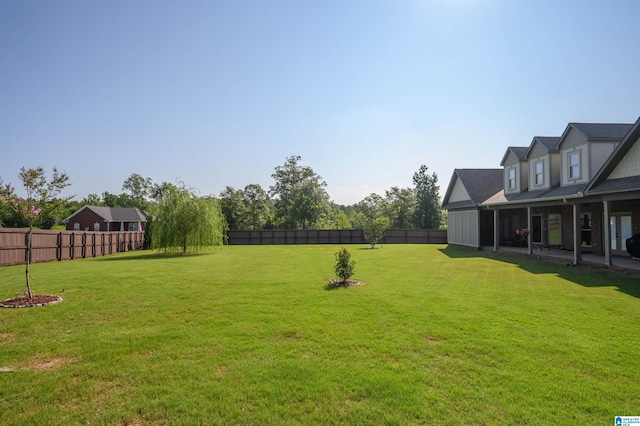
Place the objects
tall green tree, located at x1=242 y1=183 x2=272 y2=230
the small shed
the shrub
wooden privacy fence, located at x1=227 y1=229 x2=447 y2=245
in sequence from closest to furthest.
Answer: the shrub < wooden privacy fence, located at x1=227 y1=229 x2=447 y2=245 < the small shed < tall green tree, located at x1=242 y1=183 x2=272 y2=230

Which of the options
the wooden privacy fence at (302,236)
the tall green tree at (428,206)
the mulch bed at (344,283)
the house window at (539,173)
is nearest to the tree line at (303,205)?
the tall green tree at (428,206)

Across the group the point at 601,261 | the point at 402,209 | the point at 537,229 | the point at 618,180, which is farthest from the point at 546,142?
the point at 402,209

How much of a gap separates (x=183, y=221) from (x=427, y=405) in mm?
20796

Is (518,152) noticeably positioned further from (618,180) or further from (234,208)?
(234,208)

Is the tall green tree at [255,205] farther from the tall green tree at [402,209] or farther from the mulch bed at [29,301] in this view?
the mulch bed at [29,301]

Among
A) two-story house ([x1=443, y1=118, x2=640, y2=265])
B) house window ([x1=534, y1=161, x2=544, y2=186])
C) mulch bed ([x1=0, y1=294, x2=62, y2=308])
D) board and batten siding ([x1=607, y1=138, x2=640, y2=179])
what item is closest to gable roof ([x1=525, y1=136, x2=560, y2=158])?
two-story house ([x1=443, y1=118, x2=640, y2=265])

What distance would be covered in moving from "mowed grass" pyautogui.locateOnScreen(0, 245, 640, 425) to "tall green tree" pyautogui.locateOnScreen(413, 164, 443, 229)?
1323 inches

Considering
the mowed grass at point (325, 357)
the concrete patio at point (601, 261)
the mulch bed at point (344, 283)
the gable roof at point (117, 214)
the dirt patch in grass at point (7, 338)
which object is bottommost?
the dirt patch in grass at point (7, 338)

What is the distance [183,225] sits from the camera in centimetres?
2191

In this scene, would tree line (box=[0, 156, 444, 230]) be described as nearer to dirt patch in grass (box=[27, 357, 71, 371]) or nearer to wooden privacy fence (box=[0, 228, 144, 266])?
wooden privacy fence (box=[0, 228, 144, 266])

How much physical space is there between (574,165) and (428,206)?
2716cm

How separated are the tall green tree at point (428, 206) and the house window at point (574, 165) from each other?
26825 mm

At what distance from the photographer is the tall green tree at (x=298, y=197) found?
41722 millimetres

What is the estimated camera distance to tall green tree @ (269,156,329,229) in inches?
1643
